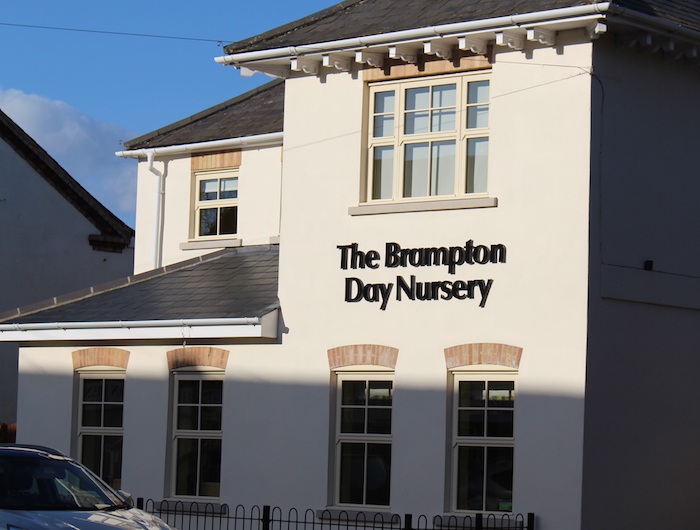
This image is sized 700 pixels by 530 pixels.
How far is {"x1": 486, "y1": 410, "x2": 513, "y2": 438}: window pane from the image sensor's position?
12.0 metres

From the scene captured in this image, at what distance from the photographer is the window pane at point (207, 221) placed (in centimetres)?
1791

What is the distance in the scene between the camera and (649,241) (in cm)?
1238

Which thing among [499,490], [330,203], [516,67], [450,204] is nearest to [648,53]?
[516,67]

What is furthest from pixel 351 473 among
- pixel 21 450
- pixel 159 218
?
pixel 159 218

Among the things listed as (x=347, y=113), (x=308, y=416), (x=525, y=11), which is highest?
(x=525, y=11)

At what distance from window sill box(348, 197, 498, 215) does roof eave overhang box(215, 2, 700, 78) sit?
171 cm

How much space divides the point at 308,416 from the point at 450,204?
3.12 m

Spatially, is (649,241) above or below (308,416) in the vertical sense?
above

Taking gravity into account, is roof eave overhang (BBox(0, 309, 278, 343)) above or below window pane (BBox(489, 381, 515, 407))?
above

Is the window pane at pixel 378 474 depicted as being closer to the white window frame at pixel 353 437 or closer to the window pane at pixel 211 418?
the white window frame at pixel 353 437

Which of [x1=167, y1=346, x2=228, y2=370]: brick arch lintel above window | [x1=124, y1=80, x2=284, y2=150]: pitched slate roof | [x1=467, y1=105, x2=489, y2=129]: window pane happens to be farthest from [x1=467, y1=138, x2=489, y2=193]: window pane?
[x1=124, y1=80, x2=284, y2=150]: pitched slate roof

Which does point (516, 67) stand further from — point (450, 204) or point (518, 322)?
point (518, 322)

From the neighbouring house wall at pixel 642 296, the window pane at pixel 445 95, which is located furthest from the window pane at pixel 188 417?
the neighbouring house wall at pixel 642 296

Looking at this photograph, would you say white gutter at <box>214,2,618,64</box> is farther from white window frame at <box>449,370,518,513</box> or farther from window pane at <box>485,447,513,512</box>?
window pane at <box>485,447,513,512</box>
